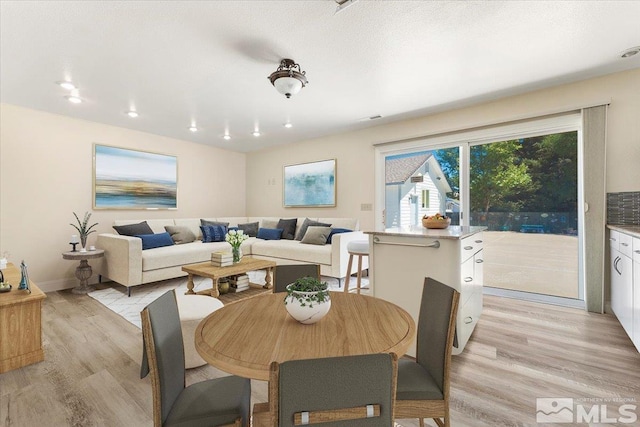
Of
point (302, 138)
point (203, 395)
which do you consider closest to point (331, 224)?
point (302, 138)

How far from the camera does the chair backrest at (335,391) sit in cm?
68

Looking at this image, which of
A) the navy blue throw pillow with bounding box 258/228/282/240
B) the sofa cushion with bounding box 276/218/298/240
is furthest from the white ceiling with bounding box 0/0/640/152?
the navy blue throw pillow with bounding box 258/228/282/240

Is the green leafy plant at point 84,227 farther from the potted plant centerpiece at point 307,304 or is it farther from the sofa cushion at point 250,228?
the potted plant centerpiece at point 307,304

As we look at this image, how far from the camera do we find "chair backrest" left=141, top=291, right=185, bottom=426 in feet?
3.10

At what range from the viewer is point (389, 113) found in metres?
4.22

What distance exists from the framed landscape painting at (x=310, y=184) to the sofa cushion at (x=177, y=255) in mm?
1717

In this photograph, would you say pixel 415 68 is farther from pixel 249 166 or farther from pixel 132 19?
pixel 249 166

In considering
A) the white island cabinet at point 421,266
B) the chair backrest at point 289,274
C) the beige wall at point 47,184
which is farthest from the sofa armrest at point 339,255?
the beige wall at point 47,184

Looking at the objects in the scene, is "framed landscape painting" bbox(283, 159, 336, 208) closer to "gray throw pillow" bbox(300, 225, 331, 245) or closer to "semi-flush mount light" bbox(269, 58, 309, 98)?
"gray throw pillow" bbox(300, 225, 331, 245)

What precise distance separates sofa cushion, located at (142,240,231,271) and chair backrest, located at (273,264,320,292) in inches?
112

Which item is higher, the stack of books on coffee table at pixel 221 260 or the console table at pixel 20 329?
the stack of books on coffee table at pixel 221 260

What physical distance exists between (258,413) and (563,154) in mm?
4119

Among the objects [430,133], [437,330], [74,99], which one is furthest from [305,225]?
[437,330]

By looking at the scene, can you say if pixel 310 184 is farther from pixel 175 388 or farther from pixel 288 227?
pixel 175 388
